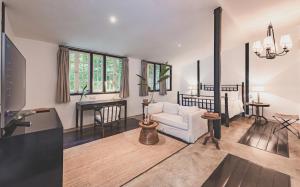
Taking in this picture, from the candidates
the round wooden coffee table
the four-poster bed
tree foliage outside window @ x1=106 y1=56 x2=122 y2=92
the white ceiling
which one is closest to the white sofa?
the round wooden coffee table

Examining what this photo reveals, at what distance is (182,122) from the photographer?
319 cm

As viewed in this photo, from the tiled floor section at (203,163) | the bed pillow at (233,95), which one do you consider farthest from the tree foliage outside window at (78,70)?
the bed pillow at (233,95)

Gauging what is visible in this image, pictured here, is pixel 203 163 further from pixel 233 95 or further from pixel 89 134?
pixel 233 95

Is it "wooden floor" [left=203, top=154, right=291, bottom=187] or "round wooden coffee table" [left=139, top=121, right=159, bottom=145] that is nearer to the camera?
"wooden floor" [left=203, top=154, right=291, bottom=187]

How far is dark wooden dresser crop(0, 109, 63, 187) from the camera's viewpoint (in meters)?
0.96

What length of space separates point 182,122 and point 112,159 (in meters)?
1.67

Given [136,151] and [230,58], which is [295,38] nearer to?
[230,58]

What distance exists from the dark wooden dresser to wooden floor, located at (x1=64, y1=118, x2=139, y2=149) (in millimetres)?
1955

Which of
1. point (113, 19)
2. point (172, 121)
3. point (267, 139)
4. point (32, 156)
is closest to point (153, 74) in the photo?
point (172, 121)

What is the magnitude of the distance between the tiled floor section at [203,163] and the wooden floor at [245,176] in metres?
0.08

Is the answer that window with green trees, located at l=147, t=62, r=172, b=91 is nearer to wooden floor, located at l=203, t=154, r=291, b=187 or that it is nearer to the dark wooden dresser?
wooden floor, located at l=203, t=154, r=291, b=187

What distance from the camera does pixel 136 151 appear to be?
2.70m

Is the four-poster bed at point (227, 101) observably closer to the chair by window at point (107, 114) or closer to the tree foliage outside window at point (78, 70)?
the chair by window at point (107, 114)

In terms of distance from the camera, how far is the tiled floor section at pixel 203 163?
188 centimetres
